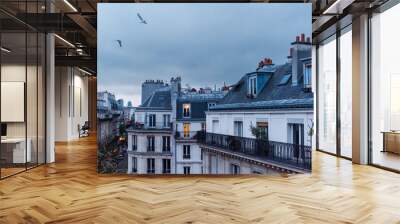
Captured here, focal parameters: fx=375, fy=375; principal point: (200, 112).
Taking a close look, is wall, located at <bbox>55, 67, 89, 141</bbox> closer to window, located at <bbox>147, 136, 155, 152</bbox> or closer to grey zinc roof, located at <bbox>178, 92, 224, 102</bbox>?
window, located at <bbox>147, 136, 155, 152</bbox>

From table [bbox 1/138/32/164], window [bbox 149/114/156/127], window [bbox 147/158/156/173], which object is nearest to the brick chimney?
window [bbox 149/114/156/127]

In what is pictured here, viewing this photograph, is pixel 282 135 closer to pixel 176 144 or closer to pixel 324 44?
pixel 176 144

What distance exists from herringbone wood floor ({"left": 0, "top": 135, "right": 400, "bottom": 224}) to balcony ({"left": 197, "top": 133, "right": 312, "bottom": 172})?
274 millimetres

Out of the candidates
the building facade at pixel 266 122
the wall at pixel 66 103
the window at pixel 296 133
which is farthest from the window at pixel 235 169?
the wall at pixel 66 103

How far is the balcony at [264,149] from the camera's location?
608cm

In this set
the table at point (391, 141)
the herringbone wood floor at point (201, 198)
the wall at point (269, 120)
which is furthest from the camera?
the table at point (391, 141)

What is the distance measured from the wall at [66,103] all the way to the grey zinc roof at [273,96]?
976cm

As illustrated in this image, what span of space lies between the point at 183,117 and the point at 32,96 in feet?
10.1

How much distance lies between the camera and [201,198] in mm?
4699

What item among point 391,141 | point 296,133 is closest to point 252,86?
point 296,133

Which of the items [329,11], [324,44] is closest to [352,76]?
[329,11]

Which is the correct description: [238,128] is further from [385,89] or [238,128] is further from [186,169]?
[385,89]

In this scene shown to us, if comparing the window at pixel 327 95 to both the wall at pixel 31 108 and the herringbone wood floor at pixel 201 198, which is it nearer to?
the herringbone wood floor at pixel 201 198

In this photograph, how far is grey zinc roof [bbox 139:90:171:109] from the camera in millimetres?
6078
